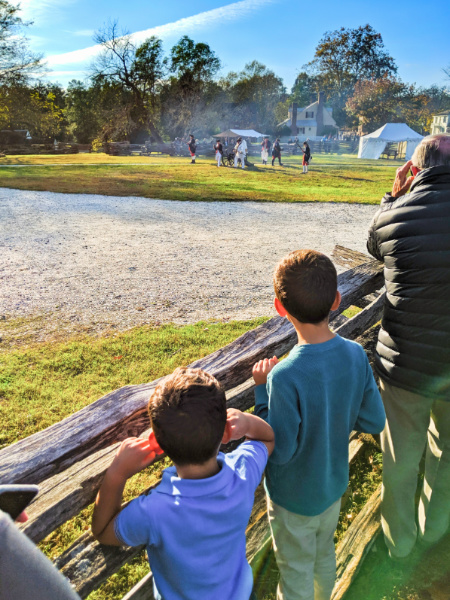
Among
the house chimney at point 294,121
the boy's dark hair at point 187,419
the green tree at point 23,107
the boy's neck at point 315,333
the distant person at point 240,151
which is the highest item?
the house chimney at point 294,121

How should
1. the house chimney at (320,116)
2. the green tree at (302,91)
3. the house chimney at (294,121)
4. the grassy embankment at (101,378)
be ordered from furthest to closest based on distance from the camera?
the green tree at (302,91) < the house chimney at (320,116) < the house chimney at (294,121) < the grassy embankment at (101,378)

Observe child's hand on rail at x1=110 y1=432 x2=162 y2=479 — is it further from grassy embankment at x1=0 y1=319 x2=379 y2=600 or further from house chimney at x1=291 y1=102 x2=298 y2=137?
house chimney at x1=291 y1=102 x2=298 y2=137

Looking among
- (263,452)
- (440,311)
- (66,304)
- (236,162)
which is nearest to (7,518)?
(263,452)

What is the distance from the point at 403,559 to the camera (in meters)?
2.79

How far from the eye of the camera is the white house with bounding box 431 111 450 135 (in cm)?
6738

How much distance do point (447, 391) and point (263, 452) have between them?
133cm

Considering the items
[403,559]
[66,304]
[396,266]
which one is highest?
[396,266]

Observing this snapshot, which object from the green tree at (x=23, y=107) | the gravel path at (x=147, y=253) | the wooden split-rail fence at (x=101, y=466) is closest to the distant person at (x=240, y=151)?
the gravel path at (x=147, y=253)

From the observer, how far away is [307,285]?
73.3 inches

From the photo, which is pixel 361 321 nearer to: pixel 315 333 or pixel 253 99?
pixel 315 333

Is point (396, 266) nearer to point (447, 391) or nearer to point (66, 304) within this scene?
point (447, 391)

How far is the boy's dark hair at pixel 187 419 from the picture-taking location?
142cm

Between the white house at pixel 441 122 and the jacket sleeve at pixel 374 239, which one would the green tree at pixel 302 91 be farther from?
the jacket sleeve at pixel 374 239

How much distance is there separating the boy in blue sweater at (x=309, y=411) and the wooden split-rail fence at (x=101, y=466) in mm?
572
